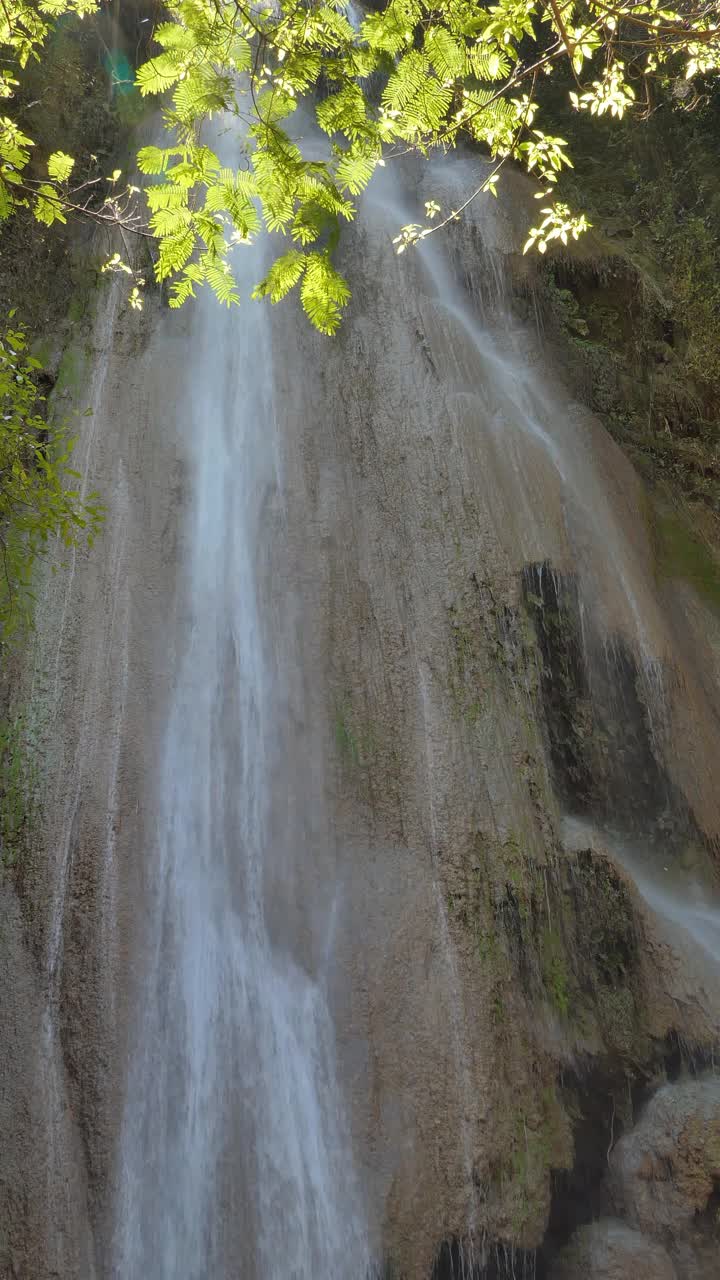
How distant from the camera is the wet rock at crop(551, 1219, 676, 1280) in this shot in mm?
5113

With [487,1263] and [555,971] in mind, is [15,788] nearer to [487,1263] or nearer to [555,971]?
[555,971]

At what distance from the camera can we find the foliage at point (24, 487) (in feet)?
15.7

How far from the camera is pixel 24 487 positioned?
16.5ft

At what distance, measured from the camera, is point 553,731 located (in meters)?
6.93

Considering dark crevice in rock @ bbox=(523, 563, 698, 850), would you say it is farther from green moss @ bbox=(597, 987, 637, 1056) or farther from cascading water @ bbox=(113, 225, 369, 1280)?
cascading water @ bbox=(113, 225, 369, 1280)

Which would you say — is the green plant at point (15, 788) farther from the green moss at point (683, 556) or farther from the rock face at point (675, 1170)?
the green moss at point (683, 556)

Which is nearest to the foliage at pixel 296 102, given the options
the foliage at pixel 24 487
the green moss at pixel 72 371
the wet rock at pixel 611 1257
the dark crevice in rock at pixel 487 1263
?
the foliage at pixel 24 487

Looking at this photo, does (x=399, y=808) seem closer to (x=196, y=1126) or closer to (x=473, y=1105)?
(x=473, y=1105)

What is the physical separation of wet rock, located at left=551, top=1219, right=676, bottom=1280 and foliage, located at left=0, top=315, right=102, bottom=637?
5373 millimetres

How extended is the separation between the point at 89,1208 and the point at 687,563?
26.1 feet

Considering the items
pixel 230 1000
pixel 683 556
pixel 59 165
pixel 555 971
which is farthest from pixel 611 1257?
pixel 59 165

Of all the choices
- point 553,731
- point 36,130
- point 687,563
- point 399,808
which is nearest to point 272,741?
point 399,808

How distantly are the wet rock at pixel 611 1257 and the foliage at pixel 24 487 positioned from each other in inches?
212

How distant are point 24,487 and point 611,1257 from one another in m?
5.99
